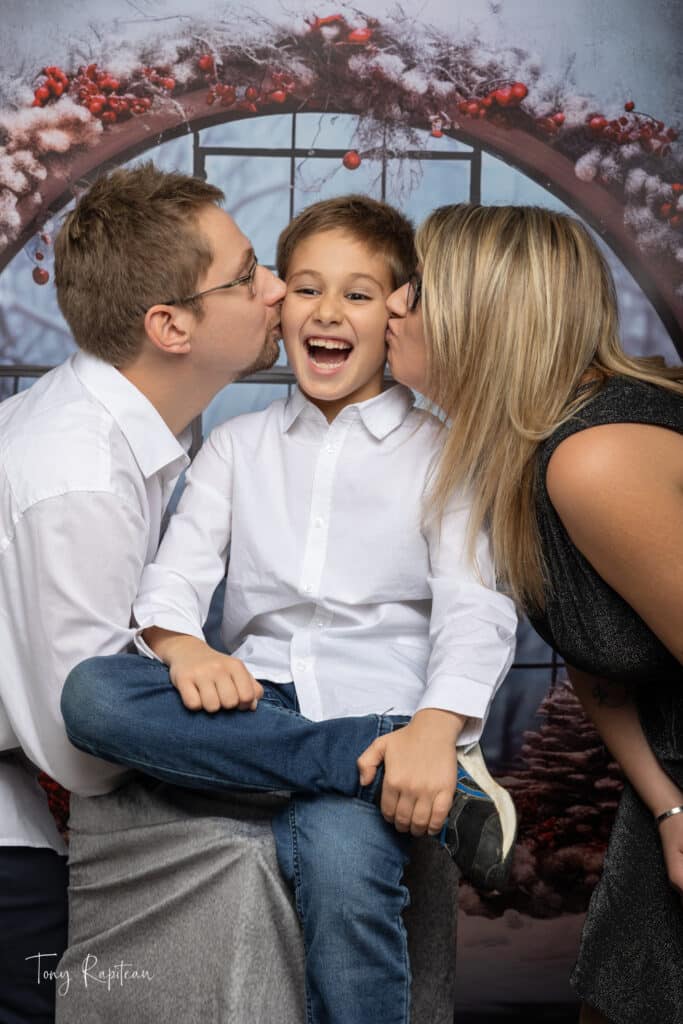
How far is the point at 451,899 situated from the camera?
1.82 m

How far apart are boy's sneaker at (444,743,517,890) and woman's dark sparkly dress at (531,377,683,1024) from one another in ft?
0.86

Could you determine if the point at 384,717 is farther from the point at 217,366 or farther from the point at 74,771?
the point at 217,366

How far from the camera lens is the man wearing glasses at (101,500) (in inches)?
66.1

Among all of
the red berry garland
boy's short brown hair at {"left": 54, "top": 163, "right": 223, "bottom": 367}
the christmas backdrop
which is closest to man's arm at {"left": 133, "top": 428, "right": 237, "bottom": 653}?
boy's short brown hair at {"left": 54, "top": 163, "right": 223, "bottom": 367}

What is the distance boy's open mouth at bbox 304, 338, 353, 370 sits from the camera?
6.42 ft

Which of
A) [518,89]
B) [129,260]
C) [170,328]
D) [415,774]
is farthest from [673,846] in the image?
[518,89]

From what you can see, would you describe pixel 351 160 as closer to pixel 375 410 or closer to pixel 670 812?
pixel 375 410

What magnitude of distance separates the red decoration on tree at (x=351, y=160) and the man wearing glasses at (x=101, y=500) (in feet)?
3.07

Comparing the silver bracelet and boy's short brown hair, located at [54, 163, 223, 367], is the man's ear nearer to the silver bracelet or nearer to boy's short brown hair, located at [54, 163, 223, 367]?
boy's short brown hair, located at [54, 163, 223, 367]

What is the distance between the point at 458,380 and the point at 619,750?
2.03 feet

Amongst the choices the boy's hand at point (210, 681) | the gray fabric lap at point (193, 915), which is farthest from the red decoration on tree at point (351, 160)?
the gray fabric lap at point (193, 915)

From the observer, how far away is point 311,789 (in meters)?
1.59

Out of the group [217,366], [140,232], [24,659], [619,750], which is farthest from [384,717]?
[140,232]

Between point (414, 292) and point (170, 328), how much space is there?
0.41m
